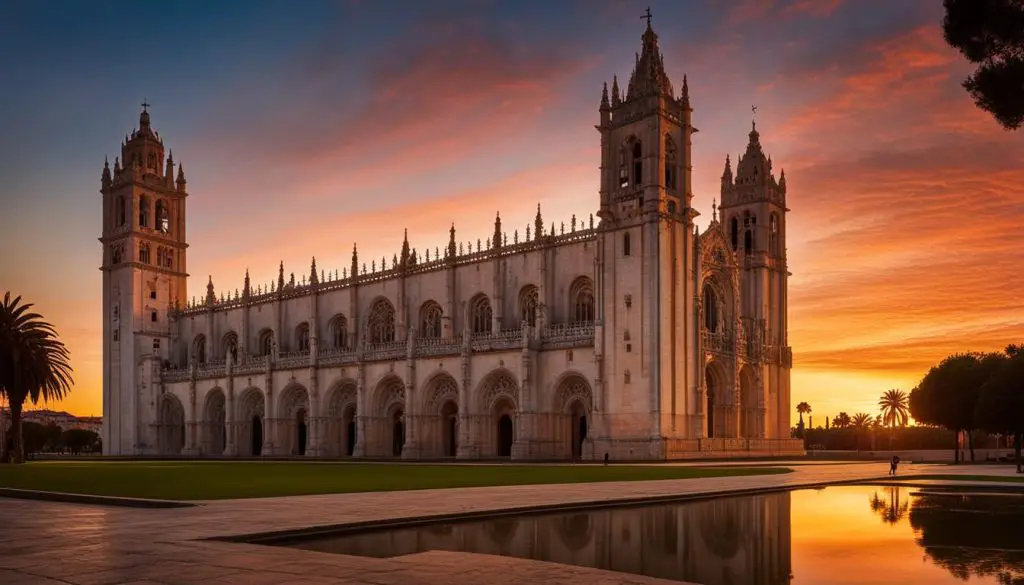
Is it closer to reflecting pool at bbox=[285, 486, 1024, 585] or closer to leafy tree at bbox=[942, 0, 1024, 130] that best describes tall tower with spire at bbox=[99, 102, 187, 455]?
reflecting pool at bbox=[285, 486, 1024, 585]

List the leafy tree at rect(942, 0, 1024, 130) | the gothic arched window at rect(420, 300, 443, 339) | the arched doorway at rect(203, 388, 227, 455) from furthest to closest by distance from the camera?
the arched doorway at rect(203, 388, 227, 455)
the gothic arched window at rect(420, 300, 443, 339)
the leafy tree at rect(942, 0, 1024, 130)

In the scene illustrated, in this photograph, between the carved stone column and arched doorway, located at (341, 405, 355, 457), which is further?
arched doorway, located at (341, 405, 355, 457)

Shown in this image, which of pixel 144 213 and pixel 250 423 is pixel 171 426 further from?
pixel 144 213

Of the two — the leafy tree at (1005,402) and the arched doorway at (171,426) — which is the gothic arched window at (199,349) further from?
the leafy tree at (1005,402)

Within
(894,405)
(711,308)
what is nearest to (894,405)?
(894,405)

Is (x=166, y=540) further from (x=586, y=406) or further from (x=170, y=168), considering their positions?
(x=170, y=168)

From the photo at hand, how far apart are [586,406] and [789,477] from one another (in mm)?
24988

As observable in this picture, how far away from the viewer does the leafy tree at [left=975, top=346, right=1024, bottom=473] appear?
54.1 meters

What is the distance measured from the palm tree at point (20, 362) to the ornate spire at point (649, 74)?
1477 inches

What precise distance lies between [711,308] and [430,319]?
20893 mm

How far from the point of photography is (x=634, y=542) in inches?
606

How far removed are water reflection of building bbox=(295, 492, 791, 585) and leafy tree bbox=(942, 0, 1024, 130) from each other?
326 inches

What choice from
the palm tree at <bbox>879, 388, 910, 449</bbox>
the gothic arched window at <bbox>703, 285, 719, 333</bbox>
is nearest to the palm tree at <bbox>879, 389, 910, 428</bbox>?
the palm tree at <bbox>879, 388, 910, 449</bbox>

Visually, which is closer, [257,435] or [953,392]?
[953,392]
